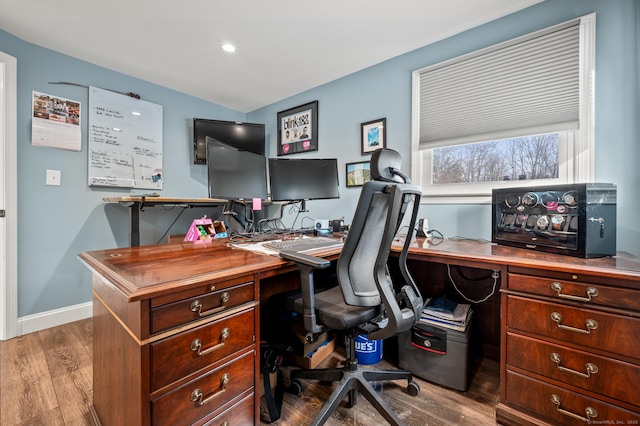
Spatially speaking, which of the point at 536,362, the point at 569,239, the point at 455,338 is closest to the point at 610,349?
the point at 536,362

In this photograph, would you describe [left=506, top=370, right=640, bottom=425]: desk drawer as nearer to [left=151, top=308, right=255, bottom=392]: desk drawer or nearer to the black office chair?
the black office chair

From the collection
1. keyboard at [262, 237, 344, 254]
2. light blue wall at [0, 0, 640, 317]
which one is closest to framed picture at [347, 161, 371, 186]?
light blue wall at [0, 0, 640, 317]

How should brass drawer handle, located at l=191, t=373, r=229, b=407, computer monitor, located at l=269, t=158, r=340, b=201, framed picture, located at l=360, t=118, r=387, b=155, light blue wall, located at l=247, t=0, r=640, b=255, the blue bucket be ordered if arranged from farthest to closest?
1. framed picture, located at l=360, t=118, r=387, b=155
2. computer monitor, located at l=269, t=158, r=340, b=201
3. the blue bucket
4. light blue wall, located at l=247, t=0, r=640, b=255
5. brass drawer handle, located at l=191, t=373, r=229, b=407

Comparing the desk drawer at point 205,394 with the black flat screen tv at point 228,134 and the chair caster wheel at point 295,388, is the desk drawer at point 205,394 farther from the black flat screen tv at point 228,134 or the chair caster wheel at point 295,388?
the black flat screen tv at point 228,134

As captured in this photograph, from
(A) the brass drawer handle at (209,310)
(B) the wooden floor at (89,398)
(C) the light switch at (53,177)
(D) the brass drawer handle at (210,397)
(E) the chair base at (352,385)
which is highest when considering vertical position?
(C) the light switch at (53,177)

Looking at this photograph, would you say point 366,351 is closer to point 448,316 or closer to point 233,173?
point 448,316

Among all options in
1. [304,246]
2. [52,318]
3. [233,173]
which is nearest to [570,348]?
[304,246]

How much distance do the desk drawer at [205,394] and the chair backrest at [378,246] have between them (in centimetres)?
51

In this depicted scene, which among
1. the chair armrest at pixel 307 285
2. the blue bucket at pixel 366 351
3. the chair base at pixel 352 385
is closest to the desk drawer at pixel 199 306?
the chair armrest at pixel 307 285

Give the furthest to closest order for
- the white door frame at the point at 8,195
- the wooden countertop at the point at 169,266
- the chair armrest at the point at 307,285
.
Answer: the white door frame at the point at 8,195 → the chair armrest at the point at 307,285 → the wooden countertop at the point at 169,266

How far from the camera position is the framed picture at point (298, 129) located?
9.42ft

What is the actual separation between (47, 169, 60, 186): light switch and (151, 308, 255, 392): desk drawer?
7.81 feet

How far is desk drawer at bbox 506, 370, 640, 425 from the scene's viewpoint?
1.05 m

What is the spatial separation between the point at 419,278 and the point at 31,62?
141 inches
